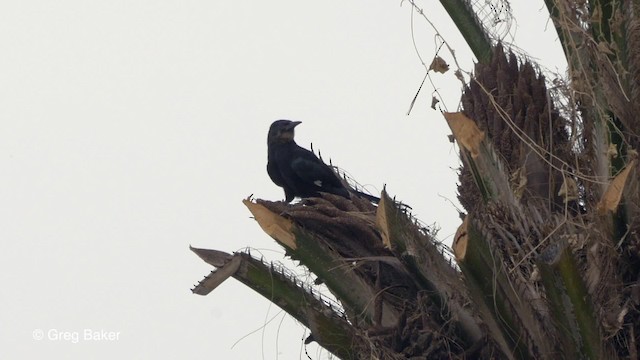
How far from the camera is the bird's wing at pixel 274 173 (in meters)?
8.10

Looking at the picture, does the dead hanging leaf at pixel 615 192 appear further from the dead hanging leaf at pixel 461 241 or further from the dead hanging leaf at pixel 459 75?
the dead hanging leaf at pixel 459 75

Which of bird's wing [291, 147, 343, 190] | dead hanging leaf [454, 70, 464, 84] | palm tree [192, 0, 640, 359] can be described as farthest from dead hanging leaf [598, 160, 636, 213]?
bird's wing [291, 147, 343, 190]

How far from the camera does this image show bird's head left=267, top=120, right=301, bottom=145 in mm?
8391

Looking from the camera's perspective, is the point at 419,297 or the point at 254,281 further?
the point at 254,281

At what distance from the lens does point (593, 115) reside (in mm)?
5691

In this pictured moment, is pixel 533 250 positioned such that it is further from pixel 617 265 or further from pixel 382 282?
pixel 382 282

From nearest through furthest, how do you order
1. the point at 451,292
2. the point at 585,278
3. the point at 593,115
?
the point at 585,278
the point at 451,292
the point at 593,115

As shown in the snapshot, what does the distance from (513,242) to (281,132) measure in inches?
120

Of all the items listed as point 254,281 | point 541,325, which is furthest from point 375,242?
point 541,325

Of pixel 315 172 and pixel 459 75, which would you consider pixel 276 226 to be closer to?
pixel 459 75

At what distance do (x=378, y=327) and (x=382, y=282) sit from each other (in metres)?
0.24

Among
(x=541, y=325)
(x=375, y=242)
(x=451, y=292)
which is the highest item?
(x=375, y=242)

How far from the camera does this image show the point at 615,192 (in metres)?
5.15

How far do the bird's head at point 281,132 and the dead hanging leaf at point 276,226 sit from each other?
2570 mm
